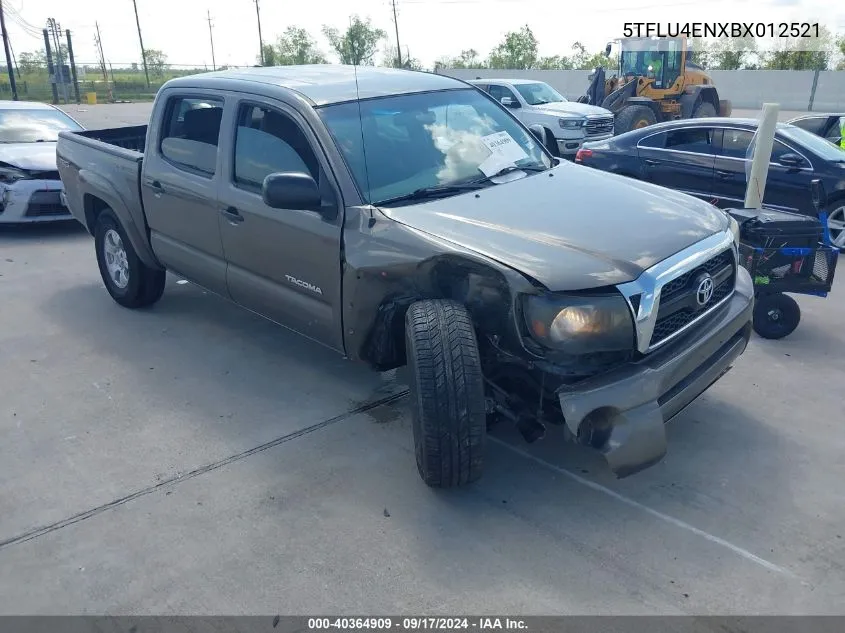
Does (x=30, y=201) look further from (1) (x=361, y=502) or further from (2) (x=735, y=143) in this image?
(2) (x=735, y=143)

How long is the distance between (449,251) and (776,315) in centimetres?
332

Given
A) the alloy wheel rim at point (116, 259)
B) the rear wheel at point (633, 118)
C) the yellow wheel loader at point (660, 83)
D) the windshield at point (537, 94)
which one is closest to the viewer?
the alloy wheel rim at point (116, 259)

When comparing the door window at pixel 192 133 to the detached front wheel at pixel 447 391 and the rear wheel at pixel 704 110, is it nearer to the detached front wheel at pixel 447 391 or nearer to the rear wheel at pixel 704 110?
the detached front wheel at pixel 447 391

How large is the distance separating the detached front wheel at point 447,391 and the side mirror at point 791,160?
248 inches

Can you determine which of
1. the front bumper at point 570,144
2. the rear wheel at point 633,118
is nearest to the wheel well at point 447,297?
the front bumper at point 570,144

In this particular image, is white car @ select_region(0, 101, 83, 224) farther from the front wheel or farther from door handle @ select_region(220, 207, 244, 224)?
the front wheel

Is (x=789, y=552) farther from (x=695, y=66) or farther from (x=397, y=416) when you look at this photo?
(x=695, y=66)

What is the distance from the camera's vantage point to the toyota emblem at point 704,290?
3.61 m

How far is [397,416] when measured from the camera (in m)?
4.48

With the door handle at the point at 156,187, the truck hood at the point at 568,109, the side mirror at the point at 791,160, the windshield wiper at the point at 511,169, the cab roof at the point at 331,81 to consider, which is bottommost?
the side mirror at the point at 791,160

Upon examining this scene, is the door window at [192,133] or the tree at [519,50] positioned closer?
the door window at [192,133]

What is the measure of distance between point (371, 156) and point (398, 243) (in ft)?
2.31

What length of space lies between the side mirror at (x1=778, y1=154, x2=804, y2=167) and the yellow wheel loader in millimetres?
9789

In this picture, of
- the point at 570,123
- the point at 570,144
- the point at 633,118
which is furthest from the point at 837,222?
the point at 633,118
